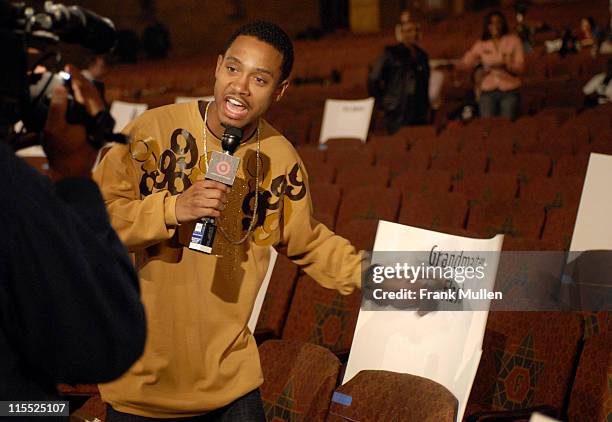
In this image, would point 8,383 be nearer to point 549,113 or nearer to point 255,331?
point 255,331

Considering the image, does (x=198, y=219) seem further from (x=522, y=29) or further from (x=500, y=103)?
(x=522, y=29)

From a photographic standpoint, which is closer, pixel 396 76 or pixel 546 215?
pixel 546 215

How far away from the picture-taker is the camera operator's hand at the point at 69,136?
0.95m

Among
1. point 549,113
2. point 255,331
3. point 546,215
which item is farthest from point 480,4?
point 255,331

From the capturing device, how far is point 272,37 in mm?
1637

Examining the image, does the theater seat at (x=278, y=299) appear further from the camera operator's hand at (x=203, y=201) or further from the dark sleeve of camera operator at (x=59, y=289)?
the dark sleeve of camera operator at (x=59, y=289)

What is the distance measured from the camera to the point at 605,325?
2277 mm

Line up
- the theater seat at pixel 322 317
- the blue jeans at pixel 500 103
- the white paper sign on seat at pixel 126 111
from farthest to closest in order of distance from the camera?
the white paper sign on seat at pixel 126 111, the blue jeans at pixel 500 103, the theater seat at pixel 322 317

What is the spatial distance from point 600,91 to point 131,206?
4.65m

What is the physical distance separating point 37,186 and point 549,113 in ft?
15.5

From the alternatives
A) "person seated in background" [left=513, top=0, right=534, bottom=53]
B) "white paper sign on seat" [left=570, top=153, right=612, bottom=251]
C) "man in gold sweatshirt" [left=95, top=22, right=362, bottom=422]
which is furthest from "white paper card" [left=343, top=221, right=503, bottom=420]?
"person seated in background" [left=513, top=0, right=534, bottom=53]

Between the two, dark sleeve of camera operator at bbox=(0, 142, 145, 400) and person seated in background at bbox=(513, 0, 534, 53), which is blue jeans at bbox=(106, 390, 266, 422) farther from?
person seated in background at bbox=(513, 0, 534, 53)

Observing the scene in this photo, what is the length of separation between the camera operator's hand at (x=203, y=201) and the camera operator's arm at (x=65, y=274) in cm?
42

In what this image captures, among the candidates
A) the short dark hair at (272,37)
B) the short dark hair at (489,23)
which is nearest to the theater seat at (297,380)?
the short dark hair at (272,37)
